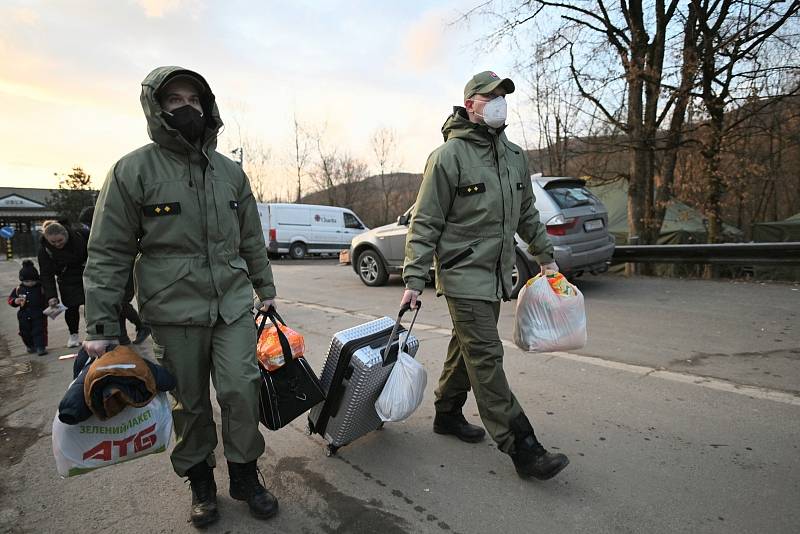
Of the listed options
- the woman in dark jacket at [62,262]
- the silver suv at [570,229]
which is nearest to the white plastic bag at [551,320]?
the silver suv at [570,229]

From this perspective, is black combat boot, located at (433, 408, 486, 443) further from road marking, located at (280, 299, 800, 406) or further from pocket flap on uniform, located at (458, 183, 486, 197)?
road marking, located at (280, 299, 800, 406)

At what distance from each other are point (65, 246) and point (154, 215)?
4.13m

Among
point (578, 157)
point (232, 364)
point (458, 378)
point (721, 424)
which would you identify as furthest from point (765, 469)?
point (578, 157)

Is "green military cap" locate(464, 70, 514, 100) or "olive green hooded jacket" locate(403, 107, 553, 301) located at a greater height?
"green military cap" locate(464, 70, 514, 100)

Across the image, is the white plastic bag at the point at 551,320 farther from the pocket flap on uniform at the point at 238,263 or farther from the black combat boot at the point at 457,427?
the pocket flap on uniform at the point at 238,263

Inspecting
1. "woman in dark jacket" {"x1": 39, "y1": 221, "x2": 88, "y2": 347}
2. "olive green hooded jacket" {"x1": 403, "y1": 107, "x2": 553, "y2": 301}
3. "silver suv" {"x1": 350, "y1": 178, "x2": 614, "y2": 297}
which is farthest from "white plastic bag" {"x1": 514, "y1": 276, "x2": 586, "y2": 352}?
"woman in dark jacket" {"x1": 39, "y1": 221, "x2": 88, "y2": 347}

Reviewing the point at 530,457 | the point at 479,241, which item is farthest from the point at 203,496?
the point at 479,241

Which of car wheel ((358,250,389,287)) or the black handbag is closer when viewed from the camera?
the black handbag

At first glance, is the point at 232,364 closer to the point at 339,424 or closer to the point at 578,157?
the point at 339,424

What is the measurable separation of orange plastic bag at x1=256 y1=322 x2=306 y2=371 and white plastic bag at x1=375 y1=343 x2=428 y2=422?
18.9 inches

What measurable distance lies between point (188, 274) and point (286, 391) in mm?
732

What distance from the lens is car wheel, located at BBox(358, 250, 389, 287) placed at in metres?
9.66

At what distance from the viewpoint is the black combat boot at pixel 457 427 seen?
9.64ft

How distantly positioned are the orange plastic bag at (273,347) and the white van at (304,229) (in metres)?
17.6
